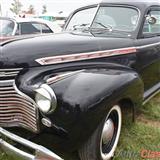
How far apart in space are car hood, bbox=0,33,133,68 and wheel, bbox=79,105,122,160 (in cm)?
84

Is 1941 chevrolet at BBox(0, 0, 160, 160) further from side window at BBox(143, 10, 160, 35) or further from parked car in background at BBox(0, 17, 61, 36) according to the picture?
parked car in background at BBox(0, 17, 61, 36)

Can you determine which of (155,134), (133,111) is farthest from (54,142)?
(155,134)

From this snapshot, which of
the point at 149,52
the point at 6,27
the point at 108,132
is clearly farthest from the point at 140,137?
the point at 6,27

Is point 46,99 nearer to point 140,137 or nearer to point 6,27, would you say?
point 140,137

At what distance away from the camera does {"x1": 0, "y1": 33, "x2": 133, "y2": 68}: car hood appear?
9.88 ft

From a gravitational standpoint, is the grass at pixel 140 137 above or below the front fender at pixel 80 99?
below

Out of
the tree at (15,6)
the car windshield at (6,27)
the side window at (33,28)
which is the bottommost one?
the tree at (15,6)

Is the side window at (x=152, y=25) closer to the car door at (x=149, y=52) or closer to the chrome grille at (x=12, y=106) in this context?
the car door at (x=149, y=52)

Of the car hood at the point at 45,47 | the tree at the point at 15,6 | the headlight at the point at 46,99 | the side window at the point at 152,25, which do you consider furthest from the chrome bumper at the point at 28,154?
the tree at the point at 15,6

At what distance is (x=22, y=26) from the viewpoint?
9.09 meters

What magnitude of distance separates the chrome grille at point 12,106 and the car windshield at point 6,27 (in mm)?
5879

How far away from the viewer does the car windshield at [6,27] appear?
8555 millimetres

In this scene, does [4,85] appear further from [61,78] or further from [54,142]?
[54,142]

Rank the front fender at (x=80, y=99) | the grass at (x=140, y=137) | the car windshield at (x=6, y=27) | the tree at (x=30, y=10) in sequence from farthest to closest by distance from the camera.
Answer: the tree at (x=30, y=10) < the car windshield at (x=6, y=27) < the grass at (x=140, y=137) < the front fender at (x=80, y=99)
